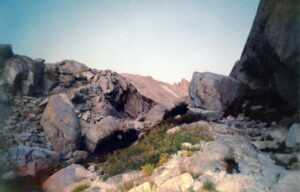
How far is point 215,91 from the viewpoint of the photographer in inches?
1489

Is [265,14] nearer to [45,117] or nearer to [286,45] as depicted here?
[286,45]

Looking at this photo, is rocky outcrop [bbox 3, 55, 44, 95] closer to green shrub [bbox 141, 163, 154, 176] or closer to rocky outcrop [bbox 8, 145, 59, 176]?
rocky outcrop [bbox 8, 145, 59, 176]

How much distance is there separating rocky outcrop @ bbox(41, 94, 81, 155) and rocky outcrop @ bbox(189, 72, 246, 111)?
548 inches

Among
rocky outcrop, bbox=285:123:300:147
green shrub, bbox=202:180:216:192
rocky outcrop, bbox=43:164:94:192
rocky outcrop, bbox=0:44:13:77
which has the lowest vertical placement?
rocky outcrop, bbox=43:164:94:192

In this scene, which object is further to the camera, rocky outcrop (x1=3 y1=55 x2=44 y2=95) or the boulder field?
rocky outcrop (x1=3 y1=55 x2=44 y2=95)

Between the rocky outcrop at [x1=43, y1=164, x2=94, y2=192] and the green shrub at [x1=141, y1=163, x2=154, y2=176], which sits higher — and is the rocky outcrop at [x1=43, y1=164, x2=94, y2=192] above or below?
below

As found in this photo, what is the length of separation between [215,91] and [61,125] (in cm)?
1636

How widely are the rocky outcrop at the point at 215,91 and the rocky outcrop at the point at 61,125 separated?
548 inches

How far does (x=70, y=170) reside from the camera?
1919 cm

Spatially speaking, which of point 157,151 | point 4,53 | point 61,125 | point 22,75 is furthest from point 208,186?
point 4,53

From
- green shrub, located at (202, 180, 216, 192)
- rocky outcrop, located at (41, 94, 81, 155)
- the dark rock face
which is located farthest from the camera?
rocky outcrop, located at (41, 94, 81, 155)

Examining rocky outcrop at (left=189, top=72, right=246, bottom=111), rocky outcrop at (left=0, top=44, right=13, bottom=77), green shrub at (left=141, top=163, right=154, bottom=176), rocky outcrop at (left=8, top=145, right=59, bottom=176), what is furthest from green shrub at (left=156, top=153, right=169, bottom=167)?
rocky outcrop at (left=0, top=44, right=13, bottom=77)

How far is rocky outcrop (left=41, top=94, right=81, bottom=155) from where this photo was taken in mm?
29203

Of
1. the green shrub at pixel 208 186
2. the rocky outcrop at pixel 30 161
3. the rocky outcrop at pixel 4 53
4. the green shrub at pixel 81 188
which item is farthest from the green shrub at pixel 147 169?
A: the rocky outcrop at pixel 4 53
